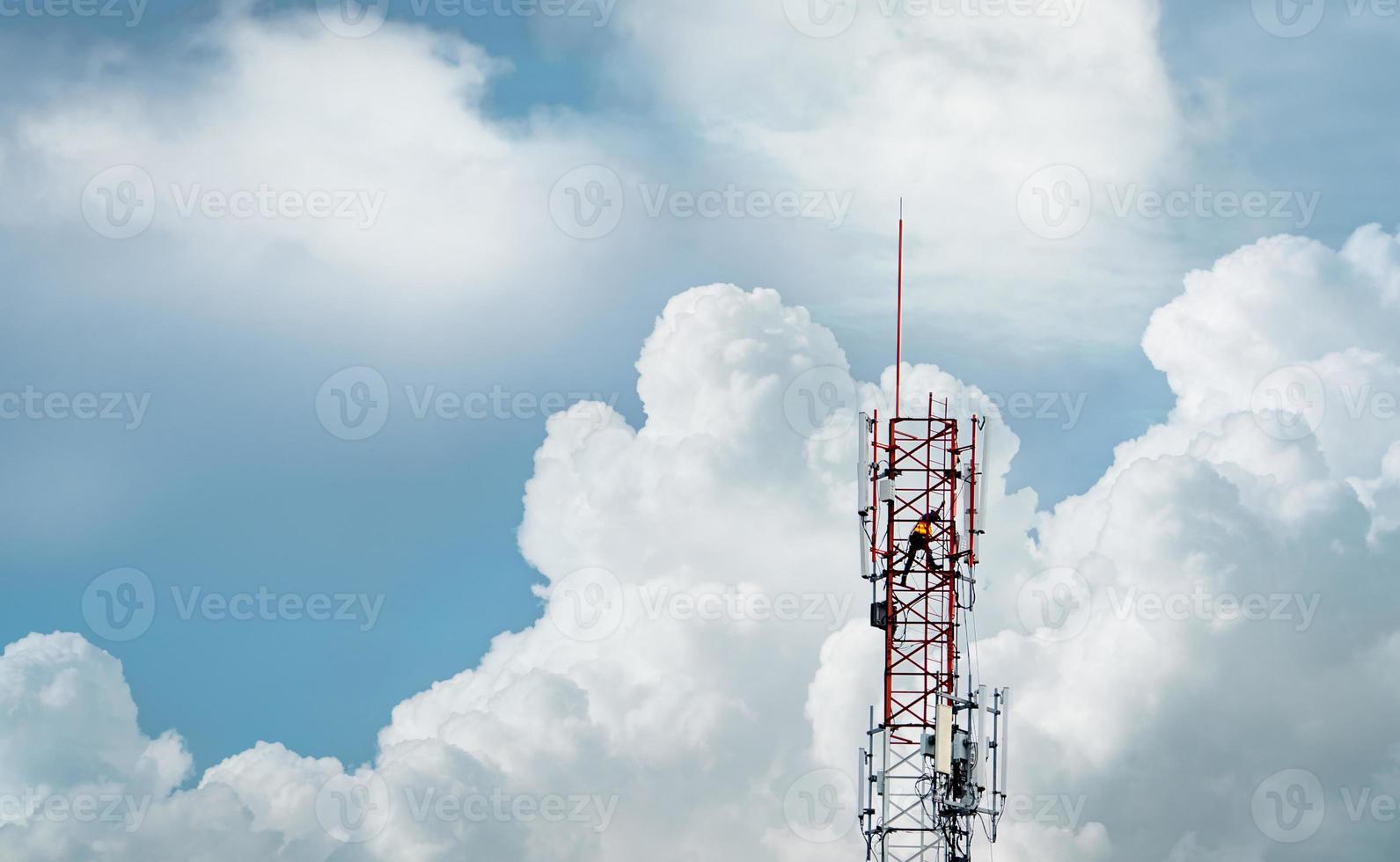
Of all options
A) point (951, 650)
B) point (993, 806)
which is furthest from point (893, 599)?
point (993, 806)

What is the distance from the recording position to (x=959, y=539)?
3824 inches

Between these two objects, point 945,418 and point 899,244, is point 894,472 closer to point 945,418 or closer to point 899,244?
point 945,418

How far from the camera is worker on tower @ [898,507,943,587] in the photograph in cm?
9656

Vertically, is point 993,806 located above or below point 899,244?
below

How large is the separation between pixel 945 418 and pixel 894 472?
3.04 m

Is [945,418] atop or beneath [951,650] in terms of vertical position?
atop

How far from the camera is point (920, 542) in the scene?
96.6m

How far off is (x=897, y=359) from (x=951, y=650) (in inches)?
486

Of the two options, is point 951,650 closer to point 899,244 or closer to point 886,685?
point 886,685

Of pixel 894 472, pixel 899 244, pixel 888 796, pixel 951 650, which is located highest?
pixel 899 244

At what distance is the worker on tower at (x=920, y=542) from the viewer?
96.6m

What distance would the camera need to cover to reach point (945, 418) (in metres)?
97.1

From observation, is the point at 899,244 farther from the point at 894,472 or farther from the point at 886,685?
the point at 886,685

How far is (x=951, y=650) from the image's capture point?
317 feet
